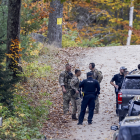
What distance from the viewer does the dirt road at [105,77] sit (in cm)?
830

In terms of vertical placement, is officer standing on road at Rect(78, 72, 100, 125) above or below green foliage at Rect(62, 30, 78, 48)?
below

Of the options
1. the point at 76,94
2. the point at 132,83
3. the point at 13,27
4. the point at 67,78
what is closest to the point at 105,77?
the point at 67,78

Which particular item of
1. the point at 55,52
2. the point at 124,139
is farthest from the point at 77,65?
the point at 124,139

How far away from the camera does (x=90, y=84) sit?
8.73 metres

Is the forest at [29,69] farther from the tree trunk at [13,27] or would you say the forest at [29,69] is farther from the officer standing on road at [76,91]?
the officer standing on road at [76,91]

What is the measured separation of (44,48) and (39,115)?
9030mm

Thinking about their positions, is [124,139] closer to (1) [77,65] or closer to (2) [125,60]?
(1) [77,65]

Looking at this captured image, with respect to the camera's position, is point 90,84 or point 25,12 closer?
point 90,84

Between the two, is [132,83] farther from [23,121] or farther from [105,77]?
[105,77]

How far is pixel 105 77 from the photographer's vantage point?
49.6 ft

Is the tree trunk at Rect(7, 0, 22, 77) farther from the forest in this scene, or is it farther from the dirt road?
the dirt road

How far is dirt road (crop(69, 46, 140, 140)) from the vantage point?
830 centimetres

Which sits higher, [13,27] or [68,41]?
[13,27]

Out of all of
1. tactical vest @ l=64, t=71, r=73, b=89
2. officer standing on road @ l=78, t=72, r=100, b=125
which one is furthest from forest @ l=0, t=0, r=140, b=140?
tactical vest @ l=64, t=71, r=73, b=89
